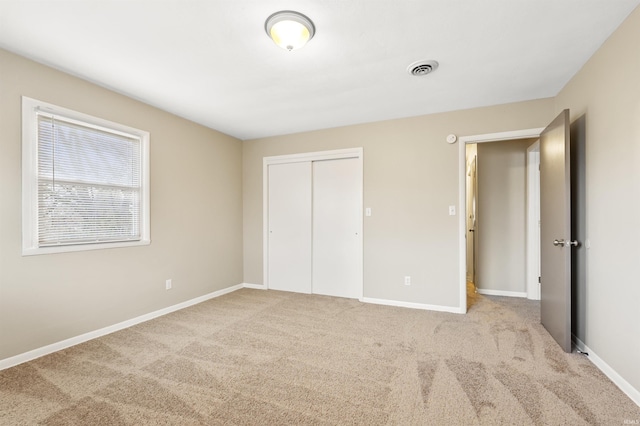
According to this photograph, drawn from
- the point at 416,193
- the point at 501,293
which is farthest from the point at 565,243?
the point at 501,293

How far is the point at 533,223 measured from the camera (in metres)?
3.96

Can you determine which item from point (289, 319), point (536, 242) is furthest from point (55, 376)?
point (536, 242)

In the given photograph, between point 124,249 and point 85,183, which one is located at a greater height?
point 85,183

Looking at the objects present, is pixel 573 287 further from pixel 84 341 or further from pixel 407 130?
pixel 84 341

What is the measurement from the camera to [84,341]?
8.77 feet

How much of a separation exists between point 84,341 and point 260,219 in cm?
259

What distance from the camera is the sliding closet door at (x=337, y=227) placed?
4.13 metres

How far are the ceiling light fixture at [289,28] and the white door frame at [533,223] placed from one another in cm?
352

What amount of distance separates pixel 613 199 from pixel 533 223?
214cm

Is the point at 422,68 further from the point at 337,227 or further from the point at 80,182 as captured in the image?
the point at 80,182

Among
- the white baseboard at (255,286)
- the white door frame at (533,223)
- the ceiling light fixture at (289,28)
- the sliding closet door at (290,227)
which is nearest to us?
the ceiling light fixture at (289,28)

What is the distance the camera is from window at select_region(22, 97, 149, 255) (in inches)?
93.0

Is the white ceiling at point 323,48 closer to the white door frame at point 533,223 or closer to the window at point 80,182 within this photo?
the window at point 80,182

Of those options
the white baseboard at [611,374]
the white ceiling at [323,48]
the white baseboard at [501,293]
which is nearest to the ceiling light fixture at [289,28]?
the white ceiling at [323,48]
